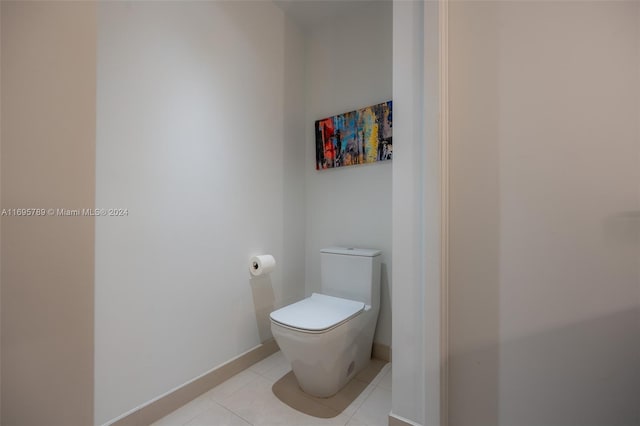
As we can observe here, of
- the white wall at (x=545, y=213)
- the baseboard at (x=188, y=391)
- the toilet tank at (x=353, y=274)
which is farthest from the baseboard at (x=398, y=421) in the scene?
the baseboard at (x=188, y=391)

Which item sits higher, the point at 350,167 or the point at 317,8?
the point at 317,8

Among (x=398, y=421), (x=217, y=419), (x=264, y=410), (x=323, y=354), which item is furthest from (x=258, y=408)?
(x=398, y=421)

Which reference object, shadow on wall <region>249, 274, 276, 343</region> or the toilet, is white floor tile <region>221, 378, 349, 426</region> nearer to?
the toilet

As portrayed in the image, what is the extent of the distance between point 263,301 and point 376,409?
91 cm

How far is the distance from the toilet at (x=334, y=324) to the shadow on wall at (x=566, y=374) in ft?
1.82

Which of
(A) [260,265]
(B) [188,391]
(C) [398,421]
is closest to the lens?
(C) [398,421]

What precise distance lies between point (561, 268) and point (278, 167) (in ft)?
5.34

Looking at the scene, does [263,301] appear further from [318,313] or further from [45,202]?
[45,202]

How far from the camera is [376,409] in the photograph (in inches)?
51.6

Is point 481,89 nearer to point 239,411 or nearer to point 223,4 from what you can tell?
point 223,4

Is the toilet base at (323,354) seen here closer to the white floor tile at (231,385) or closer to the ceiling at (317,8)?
the white floor tile at (231,385)

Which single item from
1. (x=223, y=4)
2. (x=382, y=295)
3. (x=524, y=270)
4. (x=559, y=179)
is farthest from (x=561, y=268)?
(x=223, y=4)

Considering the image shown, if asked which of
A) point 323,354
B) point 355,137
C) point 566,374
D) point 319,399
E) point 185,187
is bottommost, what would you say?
point 319,399

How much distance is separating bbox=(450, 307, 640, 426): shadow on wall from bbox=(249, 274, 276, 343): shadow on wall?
1.20 meters
